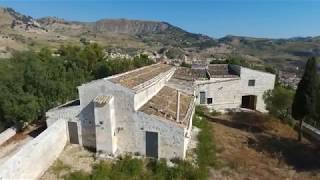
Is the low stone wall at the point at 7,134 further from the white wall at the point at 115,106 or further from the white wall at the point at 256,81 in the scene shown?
the white wall at the point at 256,81

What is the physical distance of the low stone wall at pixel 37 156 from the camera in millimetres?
13117

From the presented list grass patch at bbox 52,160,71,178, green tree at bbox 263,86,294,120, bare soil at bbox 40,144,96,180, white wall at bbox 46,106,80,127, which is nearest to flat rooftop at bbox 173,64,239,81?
green tree at bbox 263,86,294,120

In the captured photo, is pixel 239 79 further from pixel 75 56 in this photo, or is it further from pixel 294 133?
pixel 75 56

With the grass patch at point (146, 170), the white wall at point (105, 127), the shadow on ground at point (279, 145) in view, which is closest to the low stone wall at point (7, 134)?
the white wall at point (105, 127)

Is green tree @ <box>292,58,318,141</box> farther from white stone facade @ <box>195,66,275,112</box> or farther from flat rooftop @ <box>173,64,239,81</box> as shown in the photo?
flat rooftop @ <box>173,64,239,81</box>

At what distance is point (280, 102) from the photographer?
2930 centimetres

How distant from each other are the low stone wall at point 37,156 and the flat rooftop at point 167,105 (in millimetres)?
5162

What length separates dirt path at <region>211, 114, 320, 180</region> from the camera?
18.0m

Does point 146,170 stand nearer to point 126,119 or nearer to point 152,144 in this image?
point 152,144

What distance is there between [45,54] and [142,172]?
25.0 metres

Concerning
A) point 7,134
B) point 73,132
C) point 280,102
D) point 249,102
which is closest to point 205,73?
point 249,102

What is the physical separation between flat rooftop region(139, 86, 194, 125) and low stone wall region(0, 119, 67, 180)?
5162 millimetres

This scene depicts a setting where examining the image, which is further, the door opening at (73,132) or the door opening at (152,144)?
the door opening at (73,132)

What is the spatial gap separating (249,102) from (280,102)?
5883 mm
